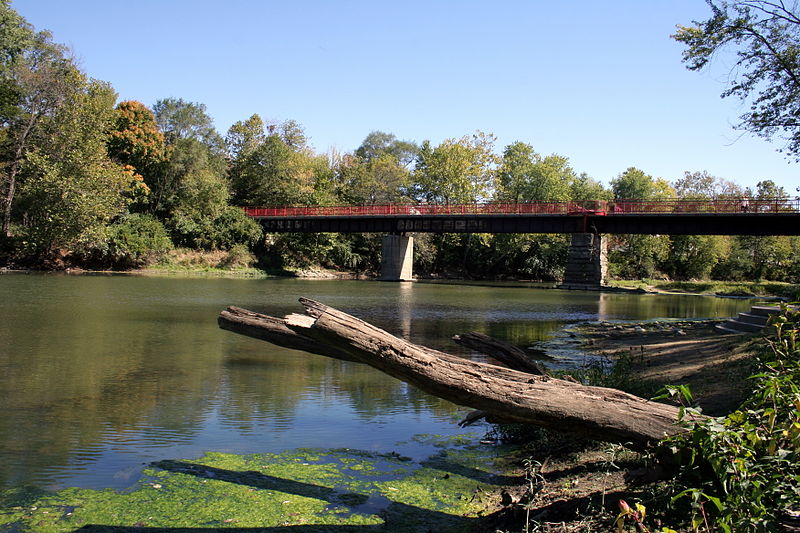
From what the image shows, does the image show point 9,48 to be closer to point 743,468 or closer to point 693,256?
point 743,468

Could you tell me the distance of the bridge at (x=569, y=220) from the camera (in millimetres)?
50469

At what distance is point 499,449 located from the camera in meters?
8.40

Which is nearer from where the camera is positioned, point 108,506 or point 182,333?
point 108,506

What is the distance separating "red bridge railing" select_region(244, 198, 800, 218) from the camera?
50.4 metres

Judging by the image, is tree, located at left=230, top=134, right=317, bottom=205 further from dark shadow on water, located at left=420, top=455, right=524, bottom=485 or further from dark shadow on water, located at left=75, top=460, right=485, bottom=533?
dark shadow on water, located at left=75, top=460, right=485, bottom=533

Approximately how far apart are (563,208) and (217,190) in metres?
37.5

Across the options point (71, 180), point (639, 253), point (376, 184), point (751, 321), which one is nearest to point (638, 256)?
point (639, 253)

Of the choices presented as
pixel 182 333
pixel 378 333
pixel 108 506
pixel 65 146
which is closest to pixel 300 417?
pixel 108 506

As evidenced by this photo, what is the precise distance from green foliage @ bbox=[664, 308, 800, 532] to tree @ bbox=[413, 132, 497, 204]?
76815 millimetres

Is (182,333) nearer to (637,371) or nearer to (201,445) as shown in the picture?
(201,445)

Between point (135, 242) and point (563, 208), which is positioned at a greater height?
point (563, 208)

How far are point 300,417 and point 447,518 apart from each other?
454 centimetres

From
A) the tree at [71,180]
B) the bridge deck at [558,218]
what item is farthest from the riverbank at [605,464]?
the tree at [71,180]

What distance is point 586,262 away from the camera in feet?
195
